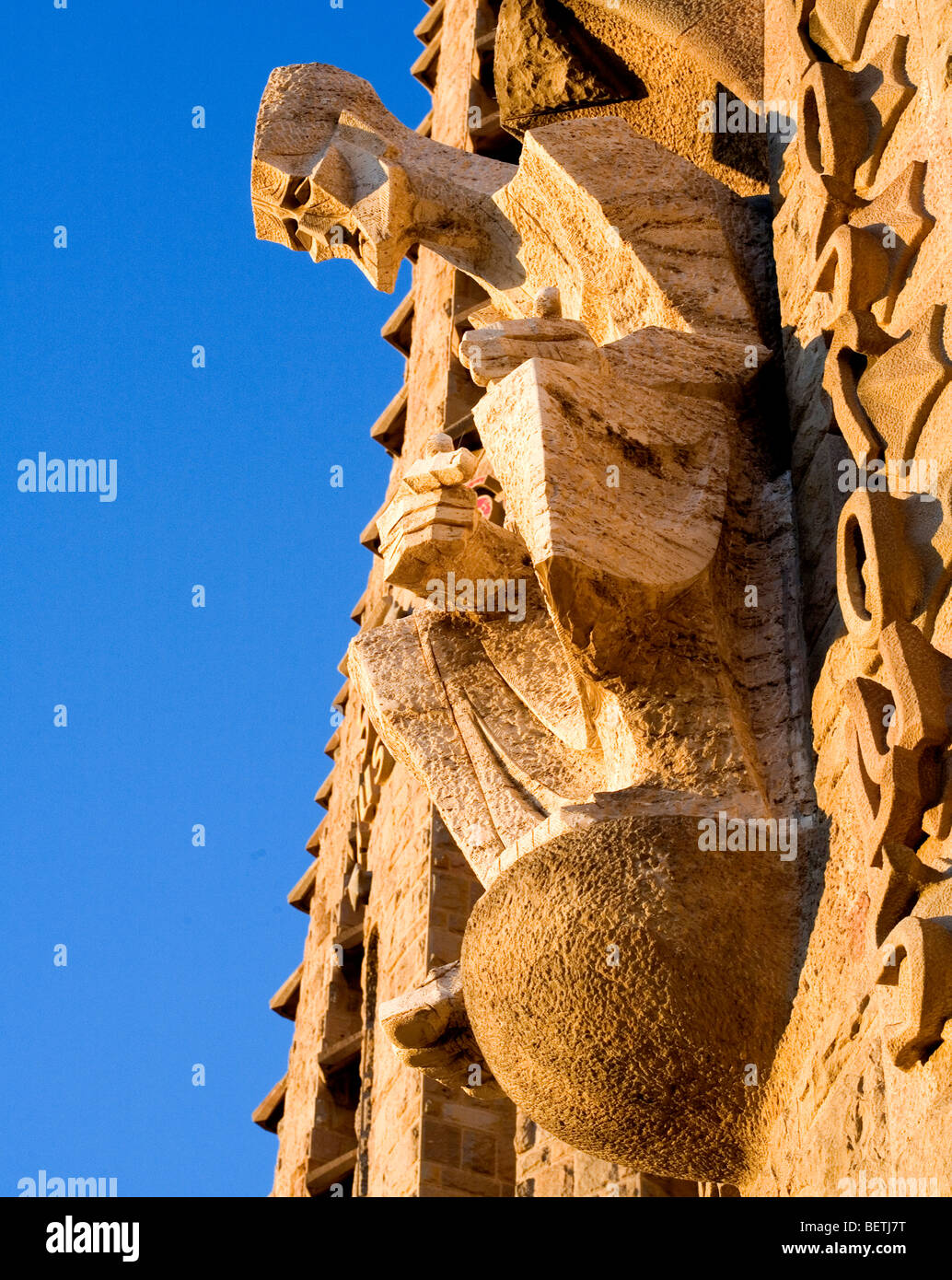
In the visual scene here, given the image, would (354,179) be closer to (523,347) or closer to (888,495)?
(523,347)

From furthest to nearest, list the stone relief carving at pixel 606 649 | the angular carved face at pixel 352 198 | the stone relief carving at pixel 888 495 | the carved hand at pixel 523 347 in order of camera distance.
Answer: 1. the angular carved face at pixel 352 198
2. the carved hand at pixel 523 347
3. the stone relief carving at pixel 606 649
4. the stone relief carving at pixel 888 495

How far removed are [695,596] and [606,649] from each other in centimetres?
20

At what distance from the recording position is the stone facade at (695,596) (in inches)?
121

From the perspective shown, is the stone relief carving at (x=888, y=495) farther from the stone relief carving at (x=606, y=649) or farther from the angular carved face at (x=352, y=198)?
the angular carved face at (x=352, y=198)

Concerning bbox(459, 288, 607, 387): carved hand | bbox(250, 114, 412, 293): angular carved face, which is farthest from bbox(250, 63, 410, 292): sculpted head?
bbox(459, 288, 607, 387): carved hand

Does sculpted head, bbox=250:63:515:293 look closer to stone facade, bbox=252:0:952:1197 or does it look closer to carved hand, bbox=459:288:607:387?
stone facade, bbox=252:0:952:1197

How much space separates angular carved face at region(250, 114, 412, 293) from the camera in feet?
14.7

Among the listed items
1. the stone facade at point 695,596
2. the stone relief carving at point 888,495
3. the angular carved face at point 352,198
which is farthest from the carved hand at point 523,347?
the angular carved face at point 352,198

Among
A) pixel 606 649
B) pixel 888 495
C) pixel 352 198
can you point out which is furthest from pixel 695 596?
pixel 352 198
